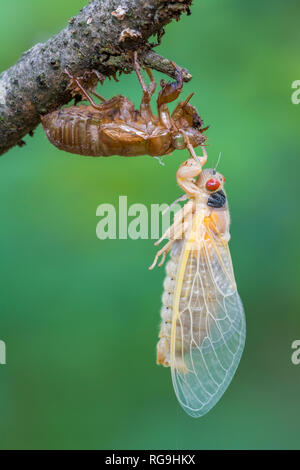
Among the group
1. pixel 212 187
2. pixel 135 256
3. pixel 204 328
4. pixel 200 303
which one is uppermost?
pixel 212 187

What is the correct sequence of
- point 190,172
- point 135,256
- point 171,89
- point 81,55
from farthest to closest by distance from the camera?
1. point 135,256
2. point 190,172
3. point 171,89
4. point 81,55

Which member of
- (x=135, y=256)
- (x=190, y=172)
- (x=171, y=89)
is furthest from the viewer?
(x=135, y=256)

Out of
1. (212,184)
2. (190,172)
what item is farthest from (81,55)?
(212,184)

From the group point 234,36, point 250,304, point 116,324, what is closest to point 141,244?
point 116,324

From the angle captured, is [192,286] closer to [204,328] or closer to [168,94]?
[204,328]

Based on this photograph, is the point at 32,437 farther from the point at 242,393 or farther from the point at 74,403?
the point at 242,393

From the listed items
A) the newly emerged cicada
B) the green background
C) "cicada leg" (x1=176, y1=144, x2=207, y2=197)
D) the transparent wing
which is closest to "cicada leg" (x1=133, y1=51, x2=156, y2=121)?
the newly emerged cicada

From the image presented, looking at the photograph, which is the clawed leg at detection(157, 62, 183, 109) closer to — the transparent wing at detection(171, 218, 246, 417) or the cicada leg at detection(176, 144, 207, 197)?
the cicada leg at detection(176, 144, 207, 197)
